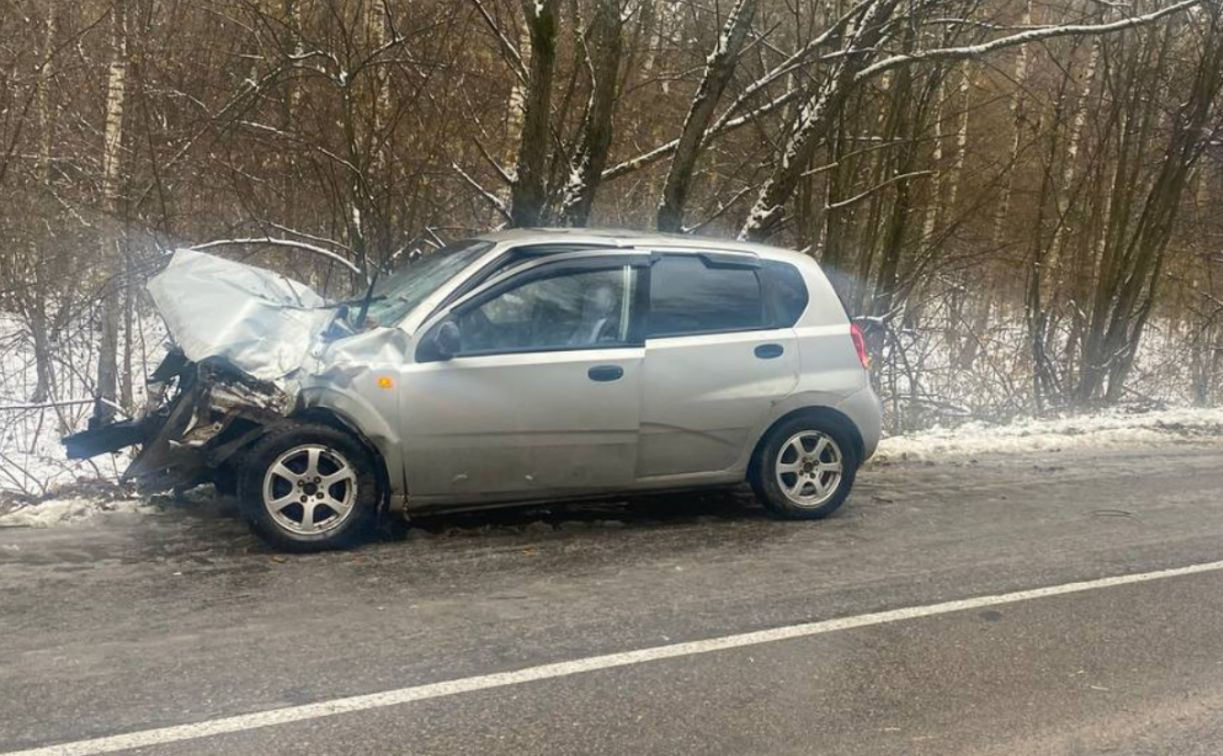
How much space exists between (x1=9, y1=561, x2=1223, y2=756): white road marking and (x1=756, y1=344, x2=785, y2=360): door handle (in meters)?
1.90

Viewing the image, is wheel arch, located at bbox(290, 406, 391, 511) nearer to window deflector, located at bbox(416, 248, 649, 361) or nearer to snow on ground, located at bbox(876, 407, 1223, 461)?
window deflector, located at bbox(416, 248, 649, 361)

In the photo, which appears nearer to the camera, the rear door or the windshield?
the windshield

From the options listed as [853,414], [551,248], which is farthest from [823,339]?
[551,248]

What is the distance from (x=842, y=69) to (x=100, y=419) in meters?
7.15

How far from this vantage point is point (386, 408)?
18.9ft

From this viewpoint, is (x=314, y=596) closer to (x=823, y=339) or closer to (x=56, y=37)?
(x=823, y=339)

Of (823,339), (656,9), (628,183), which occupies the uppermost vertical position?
(656,9)

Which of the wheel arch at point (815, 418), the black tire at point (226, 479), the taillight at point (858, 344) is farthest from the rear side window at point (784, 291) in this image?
the black tire at point (226, 479)

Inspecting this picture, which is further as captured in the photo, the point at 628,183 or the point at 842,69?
the point at 628,183

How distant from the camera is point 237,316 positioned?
6.04m

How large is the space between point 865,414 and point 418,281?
2.98m

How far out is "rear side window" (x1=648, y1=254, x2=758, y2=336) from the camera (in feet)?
21.1

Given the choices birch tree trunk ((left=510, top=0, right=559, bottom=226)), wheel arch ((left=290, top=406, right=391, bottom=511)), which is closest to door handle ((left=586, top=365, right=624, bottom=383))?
wheel arch ((left=290, top=406, right=391, bottom=511))

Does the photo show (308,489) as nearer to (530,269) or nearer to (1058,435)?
(530,269)
